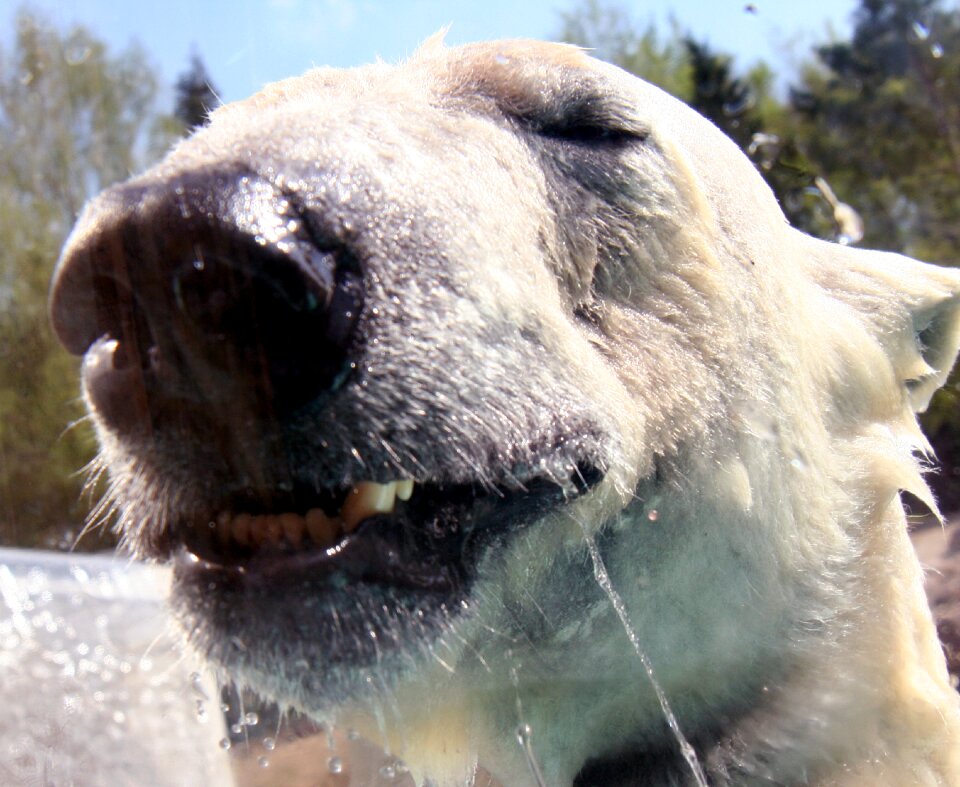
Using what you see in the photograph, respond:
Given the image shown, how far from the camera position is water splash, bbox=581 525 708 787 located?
5.95 ft

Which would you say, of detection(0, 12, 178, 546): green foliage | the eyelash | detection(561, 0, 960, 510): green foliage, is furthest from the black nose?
detection(561, 0, 960, 510): green foliage

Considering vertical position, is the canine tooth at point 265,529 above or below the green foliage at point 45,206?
above

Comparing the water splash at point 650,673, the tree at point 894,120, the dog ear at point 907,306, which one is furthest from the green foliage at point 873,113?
the water splash at point 650,673

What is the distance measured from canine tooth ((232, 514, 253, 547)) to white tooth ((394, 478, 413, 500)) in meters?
0.23

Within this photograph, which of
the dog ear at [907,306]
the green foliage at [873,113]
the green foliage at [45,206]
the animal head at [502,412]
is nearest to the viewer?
the animal head at [502,412]

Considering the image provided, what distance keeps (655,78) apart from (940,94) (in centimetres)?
651

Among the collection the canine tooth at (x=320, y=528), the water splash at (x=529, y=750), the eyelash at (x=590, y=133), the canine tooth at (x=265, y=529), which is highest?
the eyelash at (x=590, y=133)

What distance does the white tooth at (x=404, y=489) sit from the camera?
150 cm

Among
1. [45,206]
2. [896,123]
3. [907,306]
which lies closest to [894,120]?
[896,123]

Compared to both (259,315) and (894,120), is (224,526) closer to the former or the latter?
(259,315)

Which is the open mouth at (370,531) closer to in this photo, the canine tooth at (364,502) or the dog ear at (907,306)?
the canine tooth at (364,502)

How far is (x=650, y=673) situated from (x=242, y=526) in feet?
3.08

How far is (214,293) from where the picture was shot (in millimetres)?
1188

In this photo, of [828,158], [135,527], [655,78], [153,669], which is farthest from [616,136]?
[828,158]
